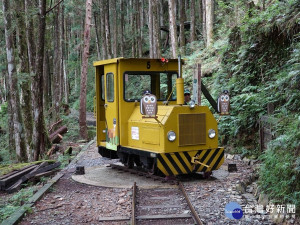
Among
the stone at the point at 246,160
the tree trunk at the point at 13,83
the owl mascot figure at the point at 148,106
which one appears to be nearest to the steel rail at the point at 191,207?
the owl mascot figure at the point at 148,106

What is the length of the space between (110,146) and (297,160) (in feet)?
17.8

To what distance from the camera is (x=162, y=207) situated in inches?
248

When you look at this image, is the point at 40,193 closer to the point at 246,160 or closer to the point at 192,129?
the point at 192,129

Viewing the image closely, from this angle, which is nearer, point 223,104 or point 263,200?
point 263,200

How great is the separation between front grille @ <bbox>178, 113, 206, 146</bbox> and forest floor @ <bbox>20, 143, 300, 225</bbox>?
3.04 feet

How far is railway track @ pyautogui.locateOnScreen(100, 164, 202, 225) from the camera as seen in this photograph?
5.62m

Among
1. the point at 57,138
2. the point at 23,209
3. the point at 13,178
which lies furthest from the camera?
the point at 57,138

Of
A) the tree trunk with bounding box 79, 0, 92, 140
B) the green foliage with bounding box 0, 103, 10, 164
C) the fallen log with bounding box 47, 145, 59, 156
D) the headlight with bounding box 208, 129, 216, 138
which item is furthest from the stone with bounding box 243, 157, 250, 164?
the green foliage with bounding box 0, 103, 10, 164

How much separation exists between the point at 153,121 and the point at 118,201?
2.16m

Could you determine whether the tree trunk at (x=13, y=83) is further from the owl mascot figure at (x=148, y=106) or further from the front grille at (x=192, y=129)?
the front grille at (x=192, y=129)

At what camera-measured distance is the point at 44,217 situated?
20.0 feet

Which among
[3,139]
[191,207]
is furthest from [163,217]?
[3,139]

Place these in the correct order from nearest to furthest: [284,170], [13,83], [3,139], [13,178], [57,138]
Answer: [284,170] → [13,178] → [13,83] → [57,138] → [3,139]

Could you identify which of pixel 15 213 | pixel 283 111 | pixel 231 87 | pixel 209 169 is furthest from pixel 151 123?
pixel 231 87
